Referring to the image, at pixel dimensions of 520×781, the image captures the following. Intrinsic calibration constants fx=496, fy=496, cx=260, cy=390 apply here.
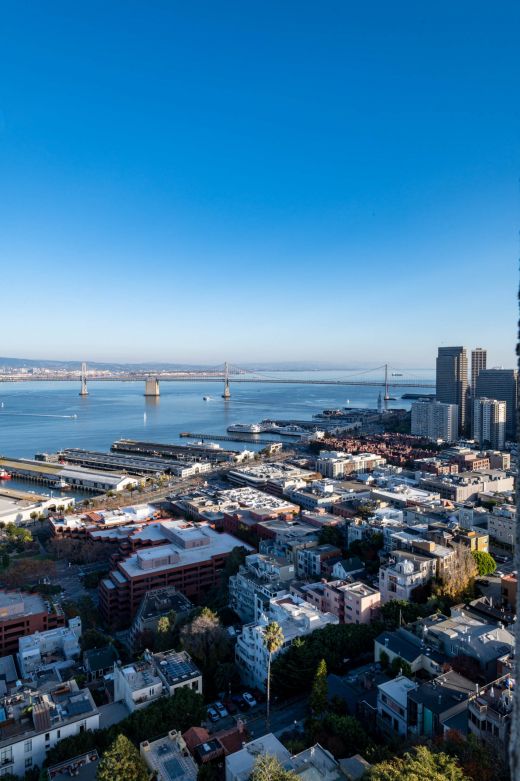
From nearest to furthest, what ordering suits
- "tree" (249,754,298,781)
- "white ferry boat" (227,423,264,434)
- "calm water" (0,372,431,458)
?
1. "tree" (249,754,298,781)
2. "calm water" (0,372,431,458)
3. "white ferry boat" (227,423,264,434)

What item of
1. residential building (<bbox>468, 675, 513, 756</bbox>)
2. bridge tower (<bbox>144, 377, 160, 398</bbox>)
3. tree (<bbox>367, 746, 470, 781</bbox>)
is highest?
bridge tower (<bbox>144, 377, 160, 398</bbox>)

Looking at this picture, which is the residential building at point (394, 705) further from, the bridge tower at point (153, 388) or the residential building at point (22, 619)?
the bridge tower at point (153, 388)

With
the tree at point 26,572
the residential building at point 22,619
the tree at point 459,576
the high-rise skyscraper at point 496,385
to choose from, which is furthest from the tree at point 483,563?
the high-rise skyscraper at point 496,385

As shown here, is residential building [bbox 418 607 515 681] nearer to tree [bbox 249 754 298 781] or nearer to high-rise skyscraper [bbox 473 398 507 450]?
tree [bbox 249 754 298 781]

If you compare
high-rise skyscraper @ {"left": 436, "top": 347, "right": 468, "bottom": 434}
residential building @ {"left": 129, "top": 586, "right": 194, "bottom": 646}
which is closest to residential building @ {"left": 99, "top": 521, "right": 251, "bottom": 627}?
residential building @ {"left": 129, "top": 586, "right": 194, "bottom": 646}

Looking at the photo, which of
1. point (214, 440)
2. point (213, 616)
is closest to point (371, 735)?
point (213, 616)

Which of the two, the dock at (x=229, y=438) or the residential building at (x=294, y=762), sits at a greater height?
the residential building at (x=294, y=762)

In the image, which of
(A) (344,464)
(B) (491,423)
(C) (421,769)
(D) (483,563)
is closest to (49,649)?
(C) (421,769)
